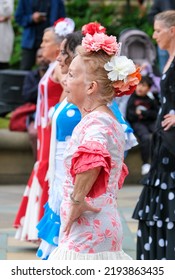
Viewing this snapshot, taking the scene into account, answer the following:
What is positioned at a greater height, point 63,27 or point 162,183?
point 63,27

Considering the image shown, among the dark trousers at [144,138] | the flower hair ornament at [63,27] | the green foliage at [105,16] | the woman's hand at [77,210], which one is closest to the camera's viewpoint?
the woman's hand at [77,210]

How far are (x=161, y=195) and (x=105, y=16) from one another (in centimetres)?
1165

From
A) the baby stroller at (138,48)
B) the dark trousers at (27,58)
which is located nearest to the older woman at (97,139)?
the baby stroller at (138,48)

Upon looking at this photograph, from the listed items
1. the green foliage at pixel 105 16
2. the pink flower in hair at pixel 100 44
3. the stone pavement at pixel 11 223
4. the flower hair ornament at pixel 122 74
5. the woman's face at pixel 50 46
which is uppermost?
the green foliage at pixel 105 16

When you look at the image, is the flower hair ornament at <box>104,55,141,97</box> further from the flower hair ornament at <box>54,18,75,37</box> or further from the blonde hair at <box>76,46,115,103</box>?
the flower hair ornament at <box>54,18,75,37</box>

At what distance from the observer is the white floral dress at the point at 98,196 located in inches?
204

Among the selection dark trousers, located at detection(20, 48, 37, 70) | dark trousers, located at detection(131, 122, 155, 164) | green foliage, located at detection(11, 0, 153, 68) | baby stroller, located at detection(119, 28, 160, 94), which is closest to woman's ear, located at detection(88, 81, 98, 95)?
dark trousers, located at detection(131, 122, 155, 164)

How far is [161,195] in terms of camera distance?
24.7 feet

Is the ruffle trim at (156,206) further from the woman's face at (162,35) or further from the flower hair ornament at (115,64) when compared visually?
the flower hair ornament at (115,64)

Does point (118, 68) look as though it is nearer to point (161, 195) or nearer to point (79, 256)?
point (79, 256)

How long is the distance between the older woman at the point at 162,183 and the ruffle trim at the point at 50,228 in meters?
0.79

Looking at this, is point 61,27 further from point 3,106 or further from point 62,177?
point 3,106

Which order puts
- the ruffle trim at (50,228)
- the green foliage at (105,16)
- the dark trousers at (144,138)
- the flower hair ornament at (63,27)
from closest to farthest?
the ruffle trim at (50,228)
the flower hair ornament at (63,27)
the dark trousers at (144,138)
the green foliage at (105,16)

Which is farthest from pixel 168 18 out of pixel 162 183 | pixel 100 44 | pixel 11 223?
pixel 11 223
